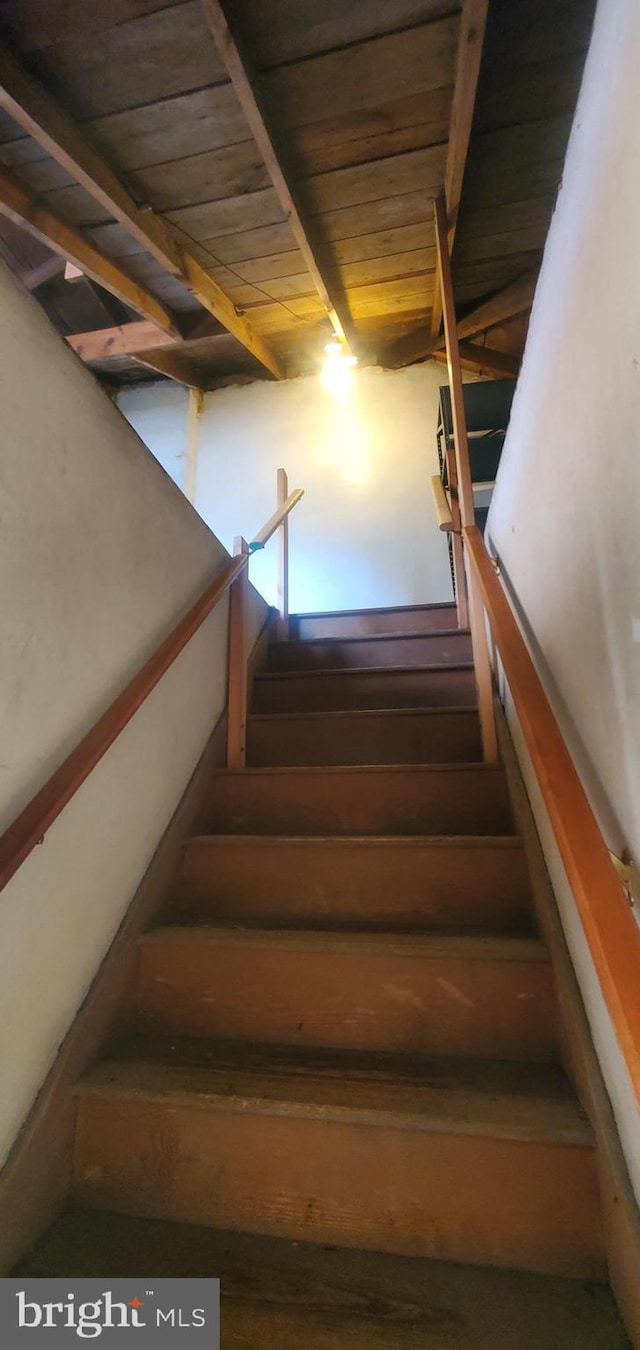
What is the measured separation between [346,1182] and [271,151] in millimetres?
3080

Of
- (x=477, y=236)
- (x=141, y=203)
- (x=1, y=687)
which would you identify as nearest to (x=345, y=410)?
(x=477, y=236)

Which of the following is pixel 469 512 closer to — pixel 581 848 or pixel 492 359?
pixel 581 848

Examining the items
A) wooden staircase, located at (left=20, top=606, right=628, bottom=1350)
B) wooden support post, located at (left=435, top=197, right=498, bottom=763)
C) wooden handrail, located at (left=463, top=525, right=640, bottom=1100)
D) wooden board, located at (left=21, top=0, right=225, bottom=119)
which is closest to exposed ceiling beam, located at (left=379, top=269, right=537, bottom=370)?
wooden support post, located at (left=435, top=197, right=498, bottom=763)

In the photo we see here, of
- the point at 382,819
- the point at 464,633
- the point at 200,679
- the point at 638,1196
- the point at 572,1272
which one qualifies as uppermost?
the point at 464,633

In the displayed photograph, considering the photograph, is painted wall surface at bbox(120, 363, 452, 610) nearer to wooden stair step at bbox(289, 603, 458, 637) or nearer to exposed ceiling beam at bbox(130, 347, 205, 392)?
exposed ceiling beam at bbox(130, 347, 205, 392)

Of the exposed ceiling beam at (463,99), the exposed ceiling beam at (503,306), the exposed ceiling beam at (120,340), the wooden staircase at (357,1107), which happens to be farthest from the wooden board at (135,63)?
the wooden staircase at (357,1107)

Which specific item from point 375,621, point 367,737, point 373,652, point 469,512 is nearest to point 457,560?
point 375,621

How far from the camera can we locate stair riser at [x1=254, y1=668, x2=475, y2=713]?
89.1 inches

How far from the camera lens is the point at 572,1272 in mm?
876

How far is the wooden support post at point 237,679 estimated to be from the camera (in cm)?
201

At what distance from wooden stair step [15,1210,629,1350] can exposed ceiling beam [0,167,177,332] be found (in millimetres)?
3110

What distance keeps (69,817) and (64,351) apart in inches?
40.4

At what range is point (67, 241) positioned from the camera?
7.72ft

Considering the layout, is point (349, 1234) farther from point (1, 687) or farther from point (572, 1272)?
point (1, 687)
